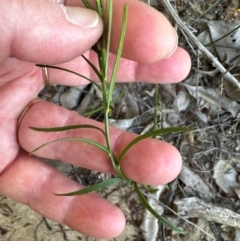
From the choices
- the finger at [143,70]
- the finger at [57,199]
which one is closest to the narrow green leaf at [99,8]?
the finger at [143,70]

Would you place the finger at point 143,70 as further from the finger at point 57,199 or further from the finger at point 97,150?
the finger at point 57,199

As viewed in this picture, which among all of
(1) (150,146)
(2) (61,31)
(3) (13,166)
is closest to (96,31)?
(2) (61,31)

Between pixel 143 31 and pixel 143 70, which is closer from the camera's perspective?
pixel 143 31

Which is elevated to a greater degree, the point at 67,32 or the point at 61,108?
the point at 67,32

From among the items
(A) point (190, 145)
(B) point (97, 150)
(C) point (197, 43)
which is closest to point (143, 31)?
(B) point (97, 150)

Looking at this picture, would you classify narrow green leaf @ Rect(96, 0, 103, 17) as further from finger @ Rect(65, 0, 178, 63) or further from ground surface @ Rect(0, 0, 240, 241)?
ground surface @ Rect(0, 0, 240, 241)

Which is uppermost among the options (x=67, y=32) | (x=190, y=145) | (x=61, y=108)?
(x=67, y=32)

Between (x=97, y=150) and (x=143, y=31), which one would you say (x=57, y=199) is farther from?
(x=143, y=31)
